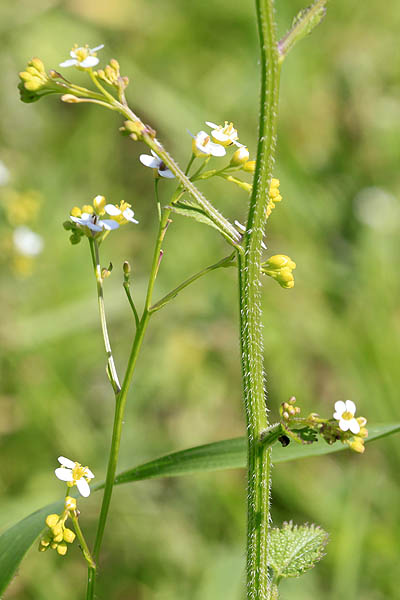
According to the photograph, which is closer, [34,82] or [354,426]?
[354,426]

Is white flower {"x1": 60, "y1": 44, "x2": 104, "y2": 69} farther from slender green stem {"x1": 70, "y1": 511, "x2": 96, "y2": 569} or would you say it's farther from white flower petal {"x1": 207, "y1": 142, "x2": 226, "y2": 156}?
slender green stem {"x1": 70, "y1": 511, "x2": 96, "y2": 569}

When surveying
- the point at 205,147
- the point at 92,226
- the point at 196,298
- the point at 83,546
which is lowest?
the point at 83,546

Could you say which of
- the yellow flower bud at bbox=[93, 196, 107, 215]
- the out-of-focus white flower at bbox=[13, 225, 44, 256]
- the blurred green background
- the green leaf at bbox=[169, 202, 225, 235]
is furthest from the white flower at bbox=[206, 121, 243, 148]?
the out-of-focus white flower at bbox=[13, 225, 44, 256]

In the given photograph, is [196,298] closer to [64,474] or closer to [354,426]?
[64,474]

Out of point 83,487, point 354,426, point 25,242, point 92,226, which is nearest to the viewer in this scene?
point 354,426

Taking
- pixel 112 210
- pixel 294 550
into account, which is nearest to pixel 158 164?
pixel 112 210

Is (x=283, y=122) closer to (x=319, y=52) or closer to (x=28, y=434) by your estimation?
(x=319, y=52)
